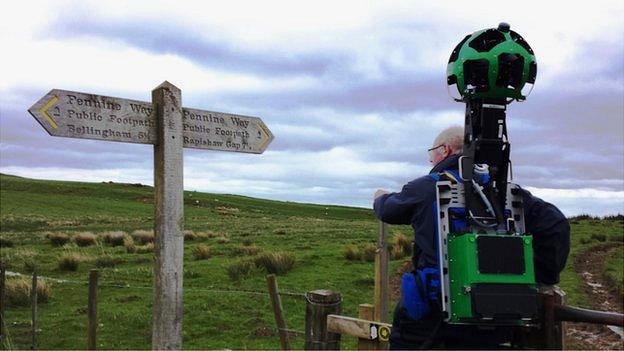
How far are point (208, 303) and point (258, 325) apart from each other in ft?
5.89

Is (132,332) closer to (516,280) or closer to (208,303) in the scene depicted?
(208,303)

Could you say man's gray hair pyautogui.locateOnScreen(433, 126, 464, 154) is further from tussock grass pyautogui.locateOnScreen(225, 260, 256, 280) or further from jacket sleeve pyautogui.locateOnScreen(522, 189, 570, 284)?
tussock grass pyautogui.locateOnScreen(225, 260, 256, 280)

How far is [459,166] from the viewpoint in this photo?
10.4 ft

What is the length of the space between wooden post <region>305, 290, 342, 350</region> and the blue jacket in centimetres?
133

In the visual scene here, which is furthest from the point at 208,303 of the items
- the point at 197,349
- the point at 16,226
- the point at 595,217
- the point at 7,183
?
the point at 7,183

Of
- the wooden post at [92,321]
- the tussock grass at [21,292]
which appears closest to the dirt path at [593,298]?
the wooden post at [92,321]

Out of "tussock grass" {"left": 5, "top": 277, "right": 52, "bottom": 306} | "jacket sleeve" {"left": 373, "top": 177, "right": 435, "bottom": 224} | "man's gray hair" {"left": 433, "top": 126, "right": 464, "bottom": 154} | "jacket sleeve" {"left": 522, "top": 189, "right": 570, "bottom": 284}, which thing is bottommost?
"tussock grass" {"left": 5, "top": 277, "right": 52, "bottom": 306}

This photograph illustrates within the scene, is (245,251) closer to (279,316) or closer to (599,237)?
(279,316)

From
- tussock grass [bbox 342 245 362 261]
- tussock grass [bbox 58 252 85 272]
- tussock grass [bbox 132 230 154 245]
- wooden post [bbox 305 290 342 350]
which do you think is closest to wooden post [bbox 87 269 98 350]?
wooden post [bbox 305 290 342 350]

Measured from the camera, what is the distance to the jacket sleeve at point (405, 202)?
3221 millimetres

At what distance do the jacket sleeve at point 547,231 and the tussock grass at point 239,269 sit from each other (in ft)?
42.4

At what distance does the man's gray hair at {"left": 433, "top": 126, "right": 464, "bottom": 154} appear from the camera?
345 cm

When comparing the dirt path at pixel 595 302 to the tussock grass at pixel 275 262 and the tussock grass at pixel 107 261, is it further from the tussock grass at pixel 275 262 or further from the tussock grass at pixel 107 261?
the tussock grass at pixel 107 261

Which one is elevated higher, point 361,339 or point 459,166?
point 459,166
